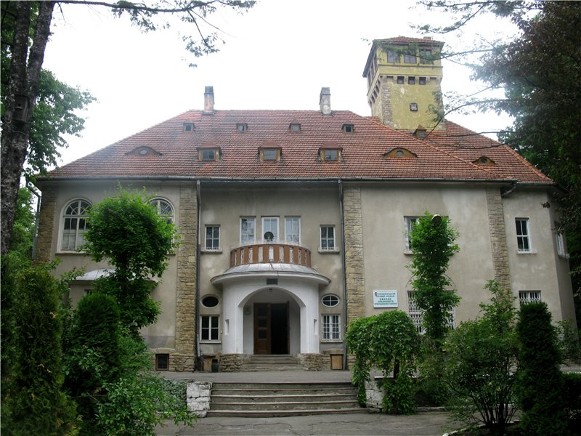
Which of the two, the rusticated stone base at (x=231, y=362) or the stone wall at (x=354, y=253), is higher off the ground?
the stone wall at (x=354, y=253)

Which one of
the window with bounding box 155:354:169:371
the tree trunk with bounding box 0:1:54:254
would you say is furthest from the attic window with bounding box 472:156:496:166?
the tree trunk with bounding box 0:1:54:254

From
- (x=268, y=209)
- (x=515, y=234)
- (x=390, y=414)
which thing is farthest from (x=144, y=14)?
(x=515, y=234)

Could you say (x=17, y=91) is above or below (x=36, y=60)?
below

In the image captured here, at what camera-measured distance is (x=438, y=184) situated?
932 inches

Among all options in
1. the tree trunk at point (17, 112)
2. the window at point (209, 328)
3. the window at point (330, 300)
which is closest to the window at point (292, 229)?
the window at point (330, 300)

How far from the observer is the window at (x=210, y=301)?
2264 cm

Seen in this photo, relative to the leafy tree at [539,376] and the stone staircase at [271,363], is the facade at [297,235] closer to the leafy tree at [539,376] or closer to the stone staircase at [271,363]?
the stone staircase at [271,363]

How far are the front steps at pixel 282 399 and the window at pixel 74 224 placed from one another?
35.3 feet

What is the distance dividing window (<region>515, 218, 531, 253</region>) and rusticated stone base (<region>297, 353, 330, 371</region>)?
9.55 metres

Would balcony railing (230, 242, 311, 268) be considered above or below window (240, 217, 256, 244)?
below

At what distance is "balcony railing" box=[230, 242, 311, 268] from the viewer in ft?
71.5

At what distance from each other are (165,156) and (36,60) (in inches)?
535

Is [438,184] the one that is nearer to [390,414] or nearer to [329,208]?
[329,208]

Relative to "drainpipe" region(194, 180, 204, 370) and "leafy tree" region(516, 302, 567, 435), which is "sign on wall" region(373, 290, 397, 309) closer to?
"drainpipe" region(194, 180, 204, 370)
